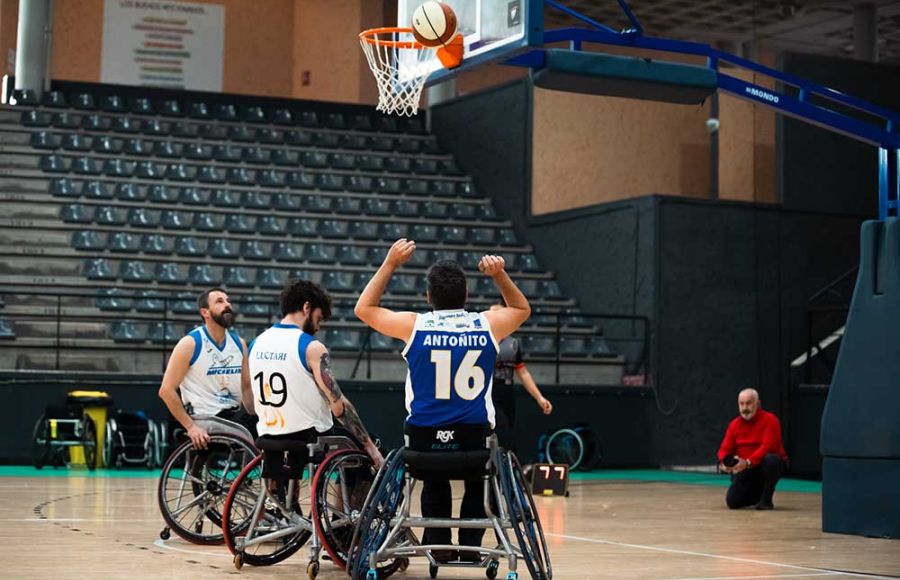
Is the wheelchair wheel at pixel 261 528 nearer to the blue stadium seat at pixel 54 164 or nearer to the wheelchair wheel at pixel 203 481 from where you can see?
the wheelchair wheel at pixel 203 481

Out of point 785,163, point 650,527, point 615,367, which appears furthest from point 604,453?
point 650,527

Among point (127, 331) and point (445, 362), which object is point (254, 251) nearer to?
point (127, 331)

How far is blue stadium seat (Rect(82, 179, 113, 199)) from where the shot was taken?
75.7ft

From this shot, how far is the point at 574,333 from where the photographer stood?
21.7 m

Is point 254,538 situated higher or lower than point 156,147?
lower

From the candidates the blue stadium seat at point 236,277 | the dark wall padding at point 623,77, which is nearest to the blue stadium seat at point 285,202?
the blue stadium seat at point 236,277

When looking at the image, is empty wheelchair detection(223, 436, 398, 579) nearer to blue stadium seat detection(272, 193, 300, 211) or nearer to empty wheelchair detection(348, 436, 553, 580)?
empty wheelchair detection(348, 436, 553, 580)

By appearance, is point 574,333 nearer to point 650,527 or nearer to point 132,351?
point 132,351

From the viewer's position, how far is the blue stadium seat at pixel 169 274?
21.2 m

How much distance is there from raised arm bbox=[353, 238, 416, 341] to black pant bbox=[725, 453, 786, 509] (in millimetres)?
7223

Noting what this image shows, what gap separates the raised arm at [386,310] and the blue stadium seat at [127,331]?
1273cm

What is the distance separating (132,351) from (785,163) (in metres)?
10.3

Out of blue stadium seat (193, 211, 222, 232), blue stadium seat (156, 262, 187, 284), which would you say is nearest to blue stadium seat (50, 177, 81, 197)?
blue stadium seat (193, 211, 222, 232)

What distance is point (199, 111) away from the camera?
2678 centimetres
